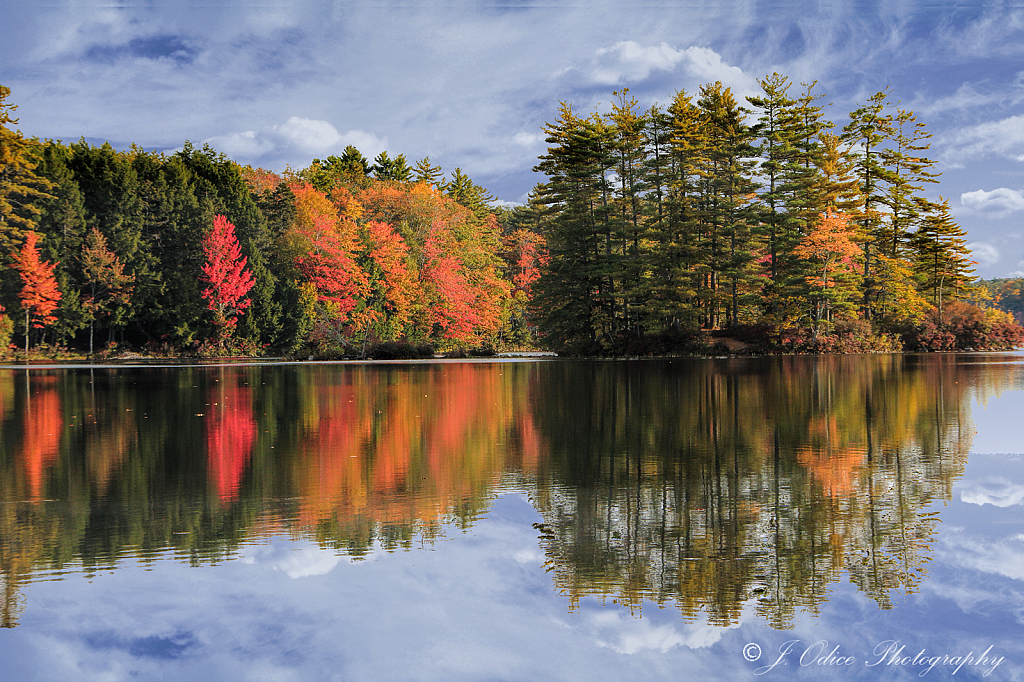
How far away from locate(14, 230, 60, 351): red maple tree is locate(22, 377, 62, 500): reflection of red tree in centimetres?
2142

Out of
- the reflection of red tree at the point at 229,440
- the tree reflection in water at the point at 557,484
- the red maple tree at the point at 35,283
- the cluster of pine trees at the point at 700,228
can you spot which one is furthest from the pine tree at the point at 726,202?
the red maple tree at the point at 35,283

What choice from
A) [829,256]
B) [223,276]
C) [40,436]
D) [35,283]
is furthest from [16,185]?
[829,256]

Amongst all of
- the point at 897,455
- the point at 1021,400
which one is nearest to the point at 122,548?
the point at 897,455

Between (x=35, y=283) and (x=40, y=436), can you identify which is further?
(x=35, y=283)

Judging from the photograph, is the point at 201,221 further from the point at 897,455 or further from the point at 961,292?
the point at 961,292

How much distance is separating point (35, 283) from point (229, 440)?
33.2 metres

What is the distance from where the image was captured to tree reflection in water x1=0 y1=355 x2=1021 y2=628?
4.74 m

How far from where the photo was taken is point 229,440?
10.3 meters

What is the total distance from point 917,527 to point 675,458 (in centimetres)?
304

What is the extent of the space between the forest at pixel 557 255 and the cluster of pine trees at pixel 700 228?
130 mm

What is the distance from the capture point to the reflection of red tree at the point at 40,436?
7957 mm

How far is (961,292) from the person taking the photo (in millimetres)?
45938

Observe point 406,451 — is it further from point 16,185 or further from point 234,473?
point 16,185

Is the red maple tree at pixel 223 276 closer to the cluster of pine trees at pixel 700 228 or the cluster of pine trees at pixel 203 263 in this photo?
the cluster of pine trees at pixel 203 263
